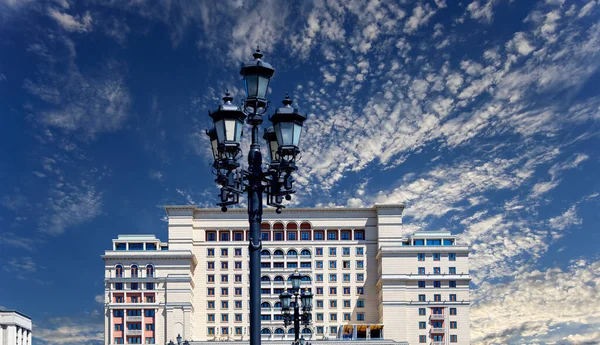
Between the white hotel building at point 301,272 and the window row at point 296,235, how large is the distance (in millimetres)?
132

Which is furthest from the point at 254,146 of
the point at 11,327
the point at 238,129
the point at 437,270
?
the point at 11,327

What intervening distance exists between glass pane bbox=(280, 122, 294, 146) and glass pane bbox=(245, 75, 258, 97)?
920 mm

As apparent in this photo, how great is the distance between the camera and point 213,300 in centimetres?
9475

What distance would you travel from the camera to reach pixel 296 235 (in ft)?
317

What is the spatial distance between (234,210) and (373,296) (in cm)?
2145

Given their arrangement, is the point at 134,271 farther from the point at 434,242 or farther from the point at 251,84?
the point at 251,84

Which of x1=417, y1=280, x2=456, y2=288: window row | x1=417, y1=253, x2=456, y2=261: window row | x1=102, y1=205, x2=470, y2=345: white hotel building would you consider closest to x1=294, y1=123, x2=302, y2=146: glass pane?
x1=102, y1=205, x2=470, y2=345: white hotel building

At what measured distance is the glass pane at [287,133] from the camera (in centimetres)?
1548

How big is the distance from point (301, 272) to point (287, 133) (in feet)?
263

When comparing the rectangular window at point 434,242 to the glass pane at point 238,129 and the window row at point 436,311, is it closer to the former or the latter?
the window row at point 436,311

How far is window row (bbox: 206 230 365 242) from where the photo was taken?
96000 millimetres

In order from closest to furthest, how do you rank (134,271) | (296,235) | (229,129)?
(229,129) < (134,271) < (296,235)

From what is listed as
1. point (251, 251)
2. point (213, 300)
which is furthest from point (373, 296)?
point (251, 251)

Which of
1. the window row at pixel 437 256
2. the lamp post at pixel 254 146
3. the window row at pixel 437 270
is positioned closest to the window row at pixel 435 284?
the window row at pixel 437 270
